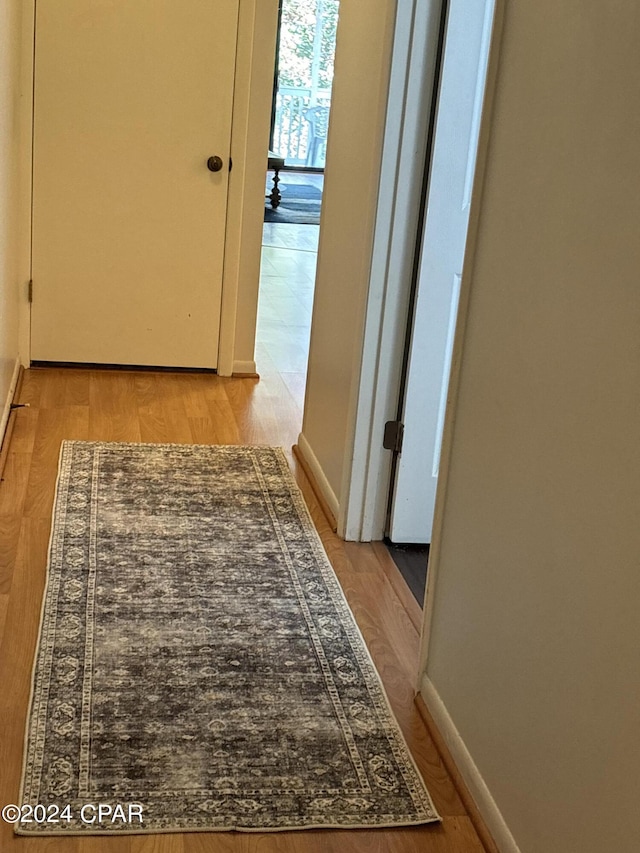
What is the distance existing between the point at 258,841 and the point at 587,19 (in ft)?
4.59

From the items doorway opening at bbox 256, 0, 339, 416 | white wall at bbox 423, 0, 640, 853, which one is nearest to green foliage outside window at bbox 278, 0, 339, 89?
doorway opening at bbox 256, 0, 339, 416

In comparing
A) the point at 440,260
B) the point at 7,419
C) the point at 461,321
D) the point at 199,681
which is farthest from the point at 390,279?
the point at 7,419

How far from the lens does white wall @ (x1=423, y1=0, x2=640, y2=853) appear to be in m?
1.32

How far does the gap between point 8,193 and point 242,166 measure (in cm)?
105

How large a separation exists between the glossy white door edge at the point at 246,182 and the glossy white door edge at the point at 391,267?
166 cm

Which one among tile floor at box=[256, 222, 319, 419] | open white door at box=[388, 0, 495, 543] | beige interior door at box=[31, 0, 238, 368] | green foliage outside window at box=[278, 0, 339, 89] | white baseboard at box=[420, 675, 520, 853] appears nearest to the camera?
white baseboard at box=[420, 675, 520, 853]

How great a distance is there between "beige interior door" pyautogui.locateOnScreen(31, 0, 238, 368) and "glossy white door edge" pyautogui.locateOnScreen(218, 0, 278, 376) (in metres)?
0.04

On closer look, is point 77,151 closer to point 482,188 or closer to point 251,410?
point 251,410

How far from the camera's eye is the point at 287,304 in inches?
243

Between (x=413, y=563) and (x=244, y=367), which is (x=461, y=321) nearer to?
(x=413, y=563)

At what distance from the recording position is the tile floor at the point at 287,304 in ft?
15.4

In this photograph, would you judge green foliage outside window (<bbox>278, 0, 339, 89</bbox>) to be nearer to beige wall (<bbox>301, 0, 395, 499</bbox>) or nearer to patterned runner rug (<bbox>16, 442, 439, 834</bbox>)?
beige wall (<bbox>301, 0, 395, 499</bbox>)

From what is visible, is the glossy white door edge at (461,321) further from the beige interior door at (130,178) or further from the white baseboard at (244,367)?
the white baseboard at (244,367)

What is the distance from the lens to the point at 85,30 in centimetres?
389
